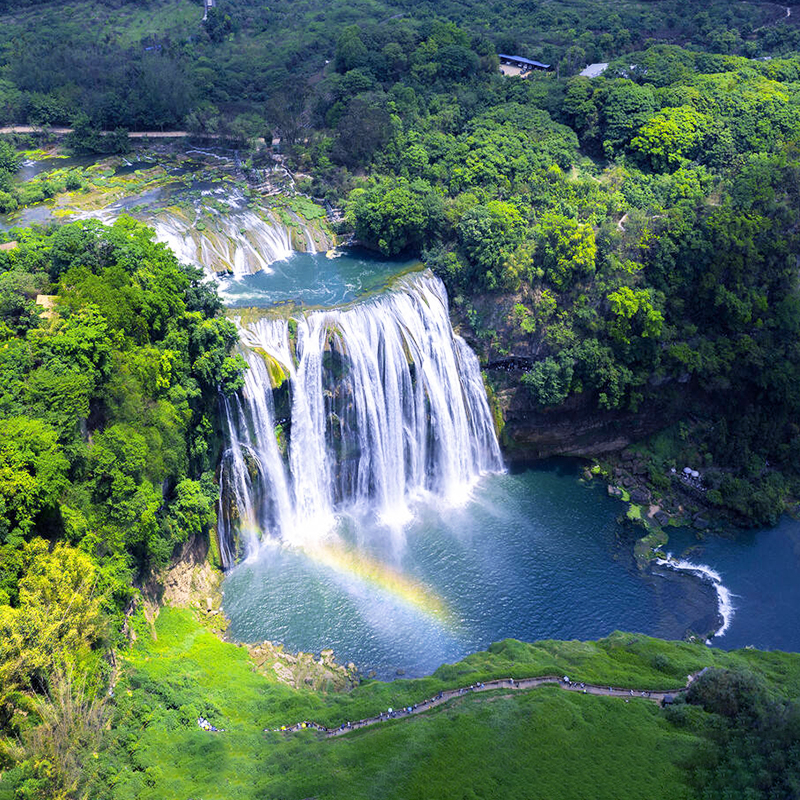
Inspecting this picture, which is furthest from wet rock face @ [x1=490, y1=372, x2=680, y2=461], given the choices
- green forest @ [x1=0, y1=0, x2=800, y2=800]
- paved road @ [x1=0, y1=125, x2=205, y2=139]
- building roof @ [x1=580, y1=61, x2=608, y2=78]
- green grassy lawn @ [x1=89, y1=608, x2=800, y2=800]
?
paved road @ [x1=0, y1=125, x2=205, y2=139]

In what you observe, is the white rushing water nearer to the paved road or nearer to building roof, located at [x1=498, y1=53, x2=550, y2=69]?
the paved road

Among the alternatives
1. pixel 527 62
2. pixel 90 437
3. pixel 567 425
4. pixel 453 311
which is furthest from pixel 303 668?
pixel 527 62

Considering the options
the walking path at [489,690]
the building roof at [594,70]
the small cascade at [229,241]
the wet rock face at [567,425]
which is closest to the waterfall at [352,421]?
the wet rock face at [567,425]

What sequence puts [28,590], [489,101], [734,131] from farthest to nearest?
1. [489,101]
2. [734,131]
3. [28,590]

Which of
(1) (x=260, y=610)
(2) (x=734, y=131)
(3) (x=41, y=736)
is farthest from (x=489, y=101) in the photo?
(3) (x=41, y=736)

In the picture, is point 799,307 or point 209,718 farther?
point 799,307

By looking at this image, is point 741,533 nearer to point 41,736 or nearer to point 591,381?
point 591,381

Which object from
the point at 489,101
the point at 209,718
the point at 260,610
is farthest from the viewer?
the point at 489,101

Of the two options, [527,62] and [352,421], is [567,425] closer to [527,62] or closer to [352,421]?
[352,421]
